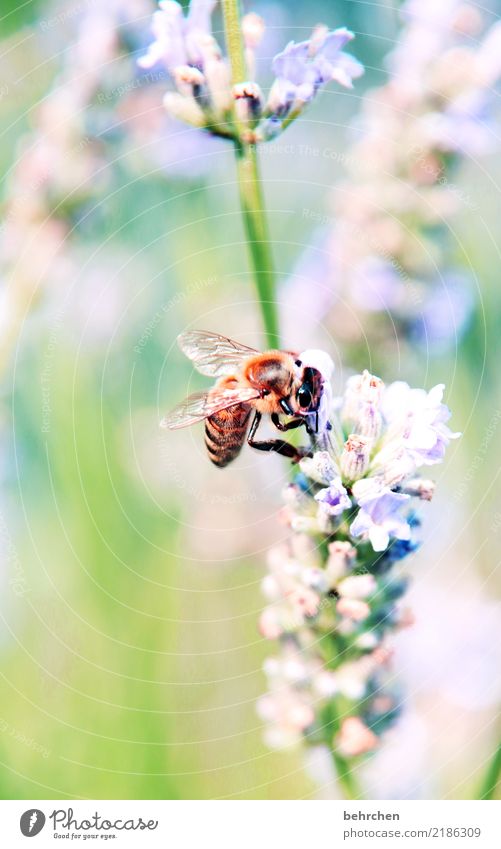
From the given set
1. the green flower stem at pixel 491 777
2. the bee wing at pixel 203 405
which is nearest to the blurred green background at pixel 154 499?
the green flower stem at pixel 491 777

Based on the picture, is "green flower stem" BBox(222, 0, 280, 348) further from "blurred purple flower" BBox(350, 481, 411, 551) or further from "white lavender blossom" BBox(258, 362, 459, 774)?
"blurred purple flower" BBox(350, 481, 411, 551)

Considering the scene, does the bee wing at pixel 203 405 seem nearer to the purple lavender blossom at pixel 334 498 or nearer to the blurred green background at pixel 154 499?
the purple lavender blossom at pixel 334 498

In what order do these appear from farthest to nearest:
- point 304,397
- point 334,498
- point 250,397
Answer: point 250,397, point 304,397, point 334,498

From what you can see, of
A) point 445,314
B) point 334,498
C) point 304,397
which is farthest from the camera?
point 445,314

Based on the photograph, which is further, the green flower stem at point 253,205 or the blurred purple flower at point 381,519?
the green flower stem at point 253,205
